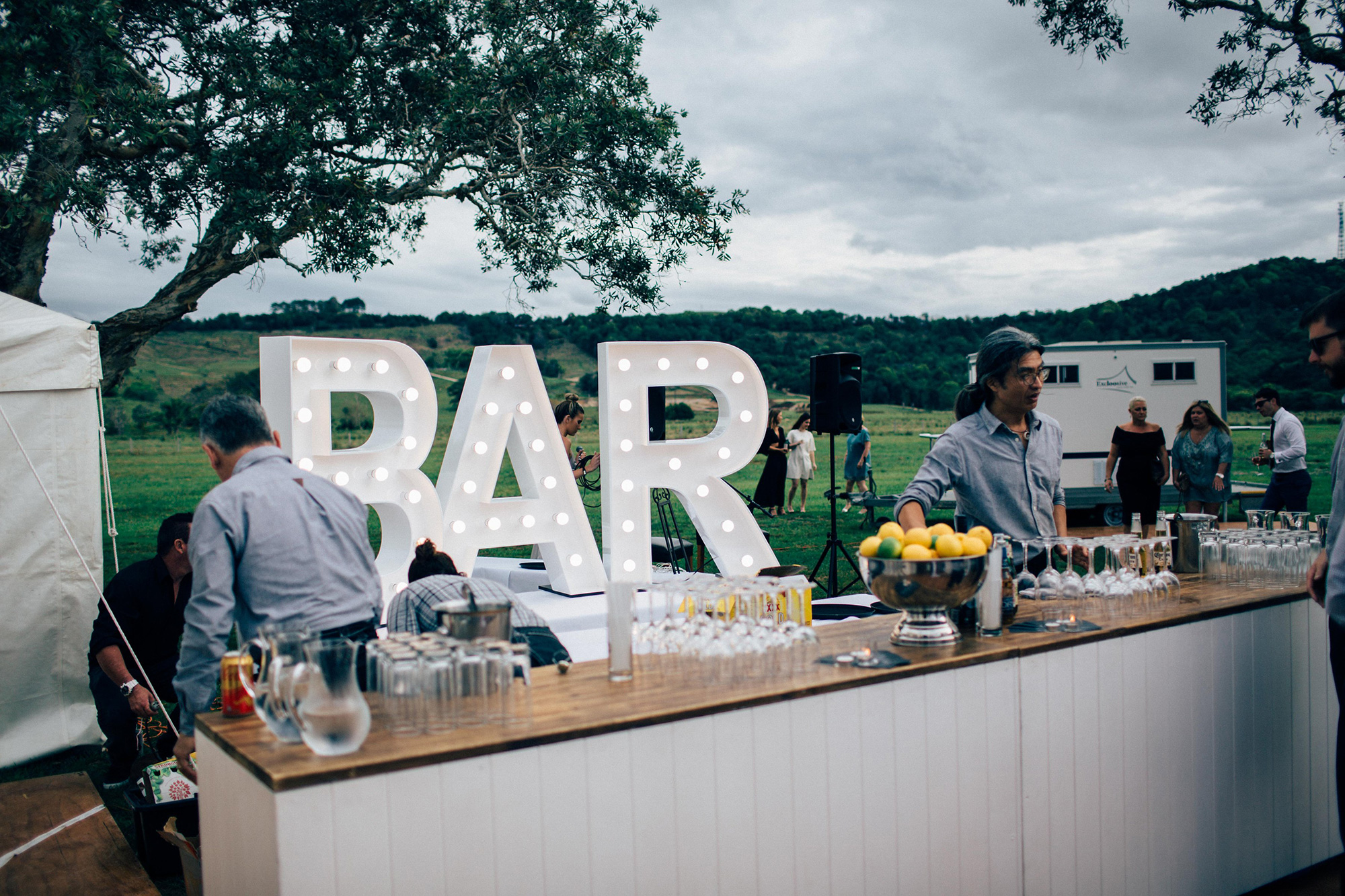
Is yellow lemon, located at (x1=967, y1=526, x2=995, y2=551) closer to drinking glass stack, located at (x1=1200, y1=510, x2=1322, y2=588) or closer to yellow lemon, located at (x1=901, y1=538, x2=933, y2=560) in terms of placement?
yellow lemon, located at (x1=901, y1=538, x2=933, y2=560)

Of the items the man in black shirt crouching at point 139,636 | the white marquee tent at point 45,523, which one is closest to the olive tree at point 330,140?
the white marquee tent at point 45,523

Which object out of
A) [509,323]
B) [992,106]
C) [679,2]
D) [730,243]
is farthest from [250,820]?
[509,323]

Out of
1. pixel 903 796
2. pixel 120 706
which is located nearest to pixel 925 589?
pixel 903 796

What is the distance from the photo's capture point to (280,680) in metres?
1.89

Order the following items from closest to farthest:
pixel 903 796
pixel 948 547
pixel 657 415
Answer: pixel 903 796
pixel 948 547
pixel 657 415

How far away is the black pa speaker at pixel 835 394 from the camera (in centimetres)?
842

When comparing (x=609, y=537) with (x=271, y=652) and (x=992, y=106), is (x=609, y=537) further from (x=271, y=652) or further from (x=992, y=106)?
(x=992, y=106)

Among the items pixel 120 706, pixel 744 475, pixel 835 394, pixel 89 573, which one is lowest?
pixel 744 475

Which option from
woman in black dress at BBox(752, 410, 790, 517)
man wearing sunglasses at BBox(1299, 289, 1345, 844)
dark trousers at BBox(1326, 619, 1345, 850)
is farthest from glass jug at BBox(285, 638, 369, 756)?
woman in black dress at BBox(752, 410, 790, 517)

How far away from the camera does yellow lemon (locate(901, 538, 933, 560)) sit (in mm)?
2604

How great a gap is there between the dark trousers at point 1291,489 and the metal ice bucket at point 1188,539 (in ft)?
20.2

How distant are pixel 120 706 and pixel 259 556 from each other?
250 cm

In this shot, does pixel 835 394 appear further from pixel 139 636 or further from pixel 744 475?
pixel 744 475

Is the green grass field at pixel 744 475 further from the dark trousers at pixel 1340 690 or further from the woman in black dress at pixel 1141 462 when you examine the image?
the dark trousers at pixel 1340 690
